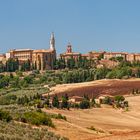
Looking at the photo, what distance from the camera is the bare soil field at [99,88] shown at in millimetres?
102756

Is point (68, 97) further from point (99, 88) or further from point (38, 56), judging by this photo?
point (38, 56)

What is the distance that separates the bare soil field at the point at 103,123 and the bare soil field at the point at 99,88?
1135 cm

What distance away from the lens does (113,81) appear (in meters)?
120

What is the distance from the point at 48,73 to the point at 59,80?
16.4 metres

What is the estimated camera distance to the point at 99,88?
109 m

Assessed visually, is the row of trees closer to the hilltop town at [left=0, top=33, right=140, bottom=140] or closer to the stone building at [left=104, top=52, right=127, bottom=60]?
the hilltop town at [left=0, top=33, right=140, bottom=140]

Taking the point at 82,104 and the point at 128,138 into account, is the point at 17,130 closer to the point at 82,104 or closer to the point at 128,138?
the point at 128,138

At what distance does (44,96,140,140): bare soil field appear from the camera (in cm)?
3226

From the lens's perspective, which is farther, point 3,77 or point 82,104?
point 3,77

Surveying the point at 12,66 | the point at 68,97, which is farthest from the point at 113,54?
the point at 68,97

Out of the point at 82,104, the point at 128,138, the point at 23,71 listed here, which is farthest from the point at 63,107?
the point at 23,71

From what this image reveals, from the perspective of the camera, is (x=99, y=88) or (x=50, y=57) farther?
(x=50, y=57)

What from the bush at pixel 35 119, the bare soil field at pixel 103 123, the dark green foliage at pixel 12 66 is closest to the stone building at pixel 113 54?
the dark green foliage at pixel 12 66

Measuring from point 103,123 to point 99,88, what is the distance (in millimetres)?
58292
